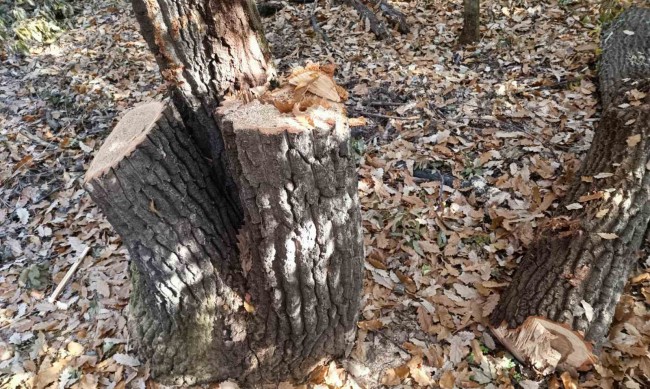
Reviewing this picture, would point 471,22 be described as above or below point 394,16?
below

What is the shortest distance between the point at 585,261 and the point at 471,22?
3607 mm

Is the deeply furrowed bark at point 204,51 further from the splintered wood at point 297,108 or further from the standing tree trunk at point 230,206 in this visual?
the splintered wood at point 297,108

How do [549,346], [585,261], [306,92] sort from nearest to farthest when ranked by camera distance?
[306,92] → [549,346] → [585,261]

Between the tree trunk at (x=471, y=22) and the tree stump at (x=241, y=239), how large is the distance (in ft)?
13.3

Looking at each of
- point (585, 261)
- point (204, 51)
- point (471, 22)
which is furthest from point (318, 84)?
point (471, 22)

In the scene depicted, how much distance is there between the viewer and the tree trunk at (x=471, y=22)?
202 inches

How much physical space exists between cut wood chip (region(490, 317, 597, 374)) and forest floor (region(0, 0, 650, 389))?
85mm

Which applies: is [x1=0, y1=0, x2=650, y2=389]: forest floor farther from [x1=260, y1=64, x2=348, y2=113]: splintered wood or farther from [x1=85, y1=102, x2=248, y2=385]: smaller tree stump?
[x1=260, y1=64, x2=348, y2=113]: splintered wood

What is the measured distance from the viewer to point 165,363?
259cm

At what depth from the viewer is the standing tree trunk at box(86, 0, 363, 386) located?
1.88m

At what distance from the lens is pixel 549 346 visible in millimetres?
2457

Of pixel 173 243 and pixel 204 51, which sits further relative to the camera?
pixel 173 243

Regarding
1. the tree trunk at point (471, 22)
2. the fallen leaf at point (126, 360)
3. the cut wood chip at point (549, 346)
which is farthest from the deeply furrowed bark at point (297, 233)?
the tree trunk at point (471, 22)

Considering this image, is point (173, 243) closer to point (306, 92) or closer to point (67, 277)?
point (306, 92)
